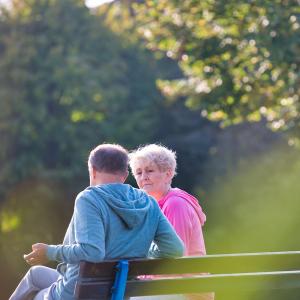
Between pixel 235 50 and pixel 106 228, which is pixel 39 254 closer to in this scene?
pixel 106 228

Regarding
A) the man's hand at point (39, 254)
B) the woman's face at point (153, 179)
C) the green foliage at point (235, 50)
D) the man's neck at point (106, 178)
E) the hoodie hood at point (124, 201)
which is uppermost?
the green foliage at point (235, 50)

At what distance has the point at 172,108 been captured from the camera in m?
38.0

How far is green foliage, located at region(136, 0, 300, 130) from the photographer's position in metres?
14.8

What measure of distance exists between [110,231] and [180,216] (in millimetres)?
707

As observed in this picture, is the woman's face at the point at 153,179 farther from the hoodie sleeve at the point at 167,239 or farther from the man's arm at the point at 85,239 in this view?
the man's arm at the point at 85,239

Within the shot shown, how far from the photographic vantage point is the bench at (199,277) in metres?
4.83

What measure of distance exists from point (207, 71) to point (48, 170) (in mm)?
17878

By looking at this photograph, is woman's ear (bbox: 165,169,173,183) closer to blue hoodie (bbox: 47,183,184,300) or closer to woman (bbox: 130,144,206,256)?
woman (bbox: 130,144,206,256)

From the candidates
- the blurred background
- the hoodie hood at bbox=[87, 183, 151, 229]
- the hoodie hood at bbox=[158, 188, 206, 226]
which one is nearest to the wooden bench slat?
the hoodie hood at bbox=[87, 183, 151, 229]

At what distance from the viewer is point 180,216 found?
18.2 ft

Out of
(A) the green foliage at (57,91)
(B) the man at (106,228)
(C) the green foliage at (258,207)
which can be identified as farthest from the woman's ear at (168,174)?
(A) the green foliage at (57,91)

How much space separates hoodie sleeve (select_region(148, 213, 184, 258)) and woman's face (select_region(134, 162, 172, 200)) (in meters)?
0.66

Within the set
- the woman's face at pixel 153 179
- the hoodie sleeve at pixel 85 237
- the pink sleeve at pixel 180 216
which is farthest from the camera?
the woman's face at pixel 153 179

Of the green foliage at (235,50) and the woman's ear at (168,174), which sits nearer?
the woman's ear at (168,174)
